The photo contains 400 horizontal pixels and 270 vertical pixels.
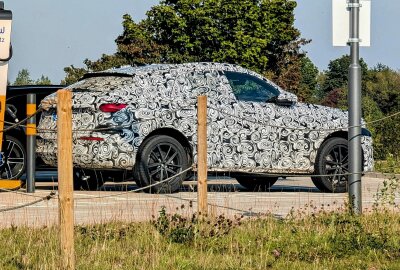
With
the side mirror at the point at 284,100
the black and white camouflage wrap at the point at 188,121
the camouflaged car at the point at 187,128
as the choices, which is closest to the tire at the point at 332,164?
the camouflaged car at the point at 187,128

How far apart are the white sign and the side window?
4731 millimetres

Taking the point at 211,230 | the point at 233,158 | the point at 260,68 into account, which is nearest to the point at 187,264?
the point at 211,230

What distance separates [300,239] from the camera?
34.5 ft

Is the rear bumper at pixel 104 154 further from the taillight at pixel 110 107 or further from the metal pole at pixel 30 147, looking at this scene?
the metal pole at pixel 30 147

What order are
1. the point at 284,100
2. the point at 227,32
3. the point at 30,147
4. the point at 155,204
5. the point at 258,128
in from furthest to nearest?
the point at 227,32 → the point at 284,100 → the point at 258,128 → the point at 30,147 → the point at 155,204

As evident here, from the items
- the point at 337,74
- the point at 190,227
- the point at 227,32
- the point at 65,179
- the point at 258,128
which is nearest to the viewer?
the point at 65,179

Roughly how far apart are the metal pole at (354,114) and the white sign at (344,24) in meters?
0.06

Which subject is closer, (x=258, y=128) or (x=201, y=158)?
(x=201, y=158)

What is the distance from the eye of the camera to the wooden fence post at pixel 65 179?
28.3ft

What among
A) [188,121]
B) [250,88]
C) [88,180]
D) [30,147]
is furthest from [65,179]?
[88,180]

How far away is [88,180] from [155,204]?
3.67m

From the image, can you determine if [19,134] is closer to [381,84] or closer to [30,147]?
[30,147]

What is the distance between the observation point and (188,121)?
1623 centimetres

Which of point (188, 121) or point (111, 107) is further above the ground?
point (111, 107)
